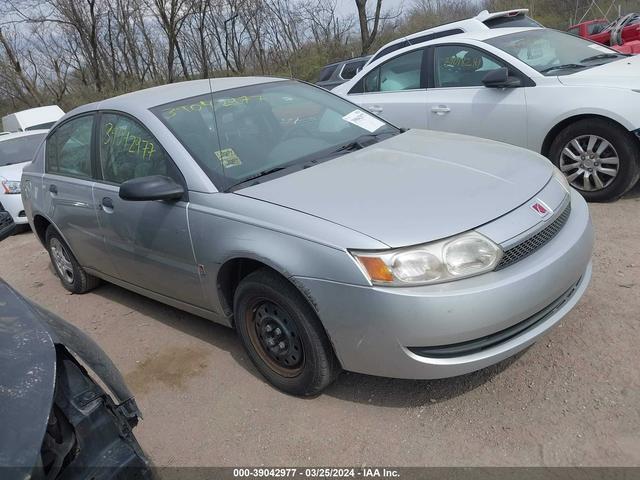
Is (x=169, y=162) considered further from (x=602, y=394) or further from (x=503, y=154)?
(x=602, y=394)

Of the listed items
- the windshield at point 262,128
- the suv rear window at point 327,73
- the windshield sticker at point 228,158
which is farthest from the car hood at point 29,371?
the suv rear window at point 327,73

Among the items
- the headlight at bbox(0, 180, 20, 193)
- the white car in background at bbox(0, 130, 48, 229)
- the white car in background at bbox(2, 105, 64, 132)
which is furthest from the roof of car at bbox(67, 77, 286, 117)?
the white car in background at bbox(2, 105, 64, 132)

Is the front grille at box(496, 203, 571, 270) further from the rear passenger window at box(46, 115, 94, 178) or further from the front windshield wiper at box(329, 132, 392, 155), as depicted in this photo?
the rear passenger window at box(46, 115, 94, 178)

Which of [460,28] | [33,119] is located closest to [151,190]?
[460,28]

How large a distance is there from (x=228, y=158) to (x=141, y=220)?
0.71 meters

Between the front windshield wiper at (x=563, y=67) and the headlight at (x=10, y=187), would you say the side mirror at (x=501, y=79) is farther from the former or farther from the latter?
the headlight at (x=10, y=187)

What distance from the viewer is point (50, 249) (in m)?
5.11

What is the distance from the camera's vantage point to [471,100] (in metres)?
5.51

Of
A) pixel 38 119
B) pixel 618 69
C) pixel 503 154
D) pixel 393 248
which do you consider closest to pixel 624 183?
pixel 618 69

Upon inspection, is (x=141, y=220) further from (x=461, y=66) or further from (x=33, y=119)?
(x=33, y=119)

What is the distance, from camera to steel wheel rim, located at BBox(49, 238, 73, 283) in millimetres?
4886

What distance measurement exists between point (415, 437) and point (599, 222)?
9.27 feet

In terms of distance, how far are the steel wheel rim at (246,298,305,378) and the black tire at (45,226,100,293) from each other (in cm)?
240

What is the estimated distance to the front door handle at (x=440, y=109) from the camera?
570 centimetres
